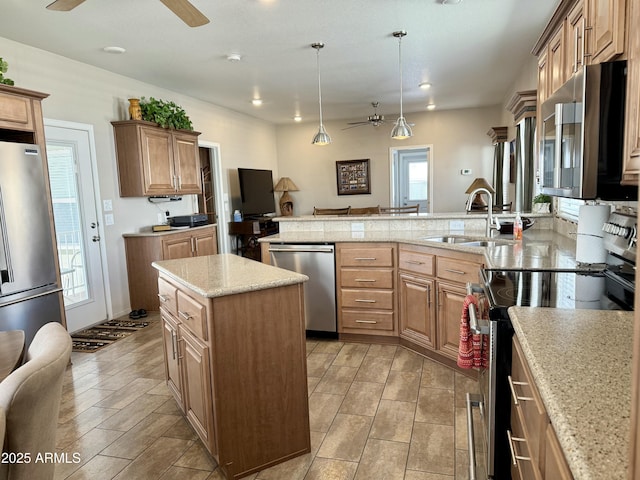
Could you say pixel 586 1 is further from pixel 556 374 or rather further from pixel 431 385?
pixel 431 385

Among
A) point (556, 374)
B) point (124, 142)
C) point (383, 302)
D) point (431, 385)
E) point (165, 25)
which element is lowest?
point (431, 385)

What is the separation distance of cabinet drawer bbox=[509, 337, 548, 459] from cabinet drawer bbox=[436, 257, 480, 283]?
1425 mm

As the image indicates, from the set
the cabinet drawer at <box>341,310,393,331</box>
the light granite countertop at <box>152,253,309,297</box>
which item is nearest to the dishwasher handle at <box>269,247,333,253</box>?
the cabinet drawer at <box>341,310,393,331</box>

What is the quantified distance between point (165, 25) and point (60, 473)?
3.11 meters

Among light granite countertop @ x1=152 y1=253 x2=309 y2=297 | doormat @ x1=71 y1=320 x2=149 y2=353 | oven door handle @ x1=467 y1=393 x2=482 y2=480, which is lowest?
doormat @ x1=71 y1=320 x2=149 y2=353

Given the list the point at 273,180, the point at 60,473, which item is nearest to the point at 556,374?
the point at 60,473

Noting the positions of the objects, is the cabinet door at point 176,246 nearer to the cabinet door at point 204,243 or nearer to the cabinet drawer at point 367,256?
the cabinet door at point 204,243

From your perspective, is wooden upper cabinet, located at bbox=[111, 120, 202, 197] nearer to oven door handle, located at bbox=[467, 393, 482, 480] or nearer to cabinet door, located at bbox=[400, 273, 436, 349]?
cabinet door, located at bbox=[400, 273, 436, 349]

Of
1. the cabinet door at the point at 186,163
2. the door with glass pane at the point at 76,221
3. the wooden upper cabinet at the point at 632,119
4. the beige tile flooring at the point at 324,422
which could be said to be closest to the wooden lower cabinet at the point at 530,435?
the wooden upper cabinet at the point at 632,119

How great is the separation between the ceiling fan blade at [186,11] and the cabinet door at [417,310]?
2.27m

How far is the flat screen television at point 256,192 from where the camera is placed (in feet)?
23.1

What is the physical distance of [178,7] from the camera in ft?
7.98

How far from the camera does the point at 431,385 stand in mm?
2730

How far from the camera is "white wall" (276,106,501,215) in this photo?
782 centimetres
